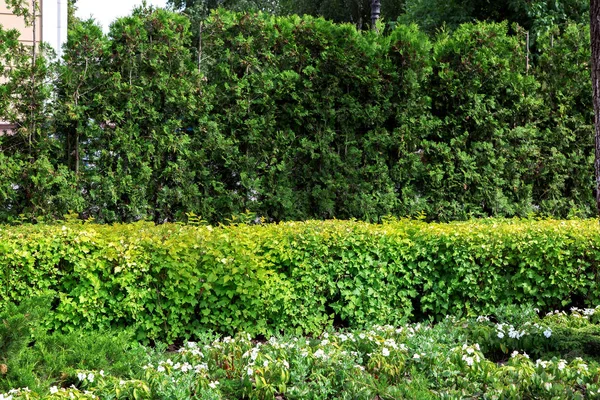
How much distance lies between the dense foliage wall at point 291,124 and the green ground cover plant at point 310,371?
259 cm

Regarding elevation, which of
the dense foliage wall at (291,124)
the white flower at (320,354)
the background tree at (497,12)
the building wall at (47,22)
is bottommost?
the white flower at (320,354)

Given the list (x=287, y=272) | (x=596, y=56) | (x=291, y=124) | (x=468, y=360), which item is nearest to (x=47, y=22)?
(x=291, y=124)

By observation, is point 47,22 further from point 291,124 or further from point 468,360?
point 468,360

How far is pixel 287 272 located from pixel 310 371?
1.47 metres

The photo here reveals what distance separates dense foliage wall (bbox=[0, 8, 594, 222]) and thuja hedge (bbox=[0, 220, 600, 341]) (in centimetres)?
127

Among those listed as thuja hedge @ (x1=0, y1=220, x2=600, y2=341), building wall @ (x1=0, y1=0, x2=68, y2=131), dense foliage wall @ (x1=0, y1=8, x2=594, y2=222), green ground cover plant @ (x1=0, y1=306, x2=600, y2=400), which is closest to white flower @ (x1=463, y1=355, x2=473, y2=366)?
green ground cover plant @ (x1=0, y1=306, x2=600, y2=400)

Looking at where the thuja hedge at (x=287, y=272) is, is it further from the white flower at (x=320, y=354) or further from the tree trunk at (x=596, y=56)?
the tree trunk at (x=596, y=56)

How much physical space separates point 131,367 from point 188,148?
3.32 meters

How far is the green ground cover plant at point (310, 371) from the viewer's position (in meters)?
3.76

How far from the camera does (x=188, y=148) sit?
7.04 m

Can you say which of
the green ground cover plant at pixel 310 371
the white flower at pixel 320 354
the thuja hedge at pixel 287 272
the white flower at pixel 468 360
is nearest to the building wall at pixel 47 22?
the thuja hedge at pixel 287 272

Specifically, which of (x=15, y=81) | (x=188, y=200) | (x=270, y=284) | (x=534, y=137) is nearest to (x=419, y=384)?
(x=270, y=284)

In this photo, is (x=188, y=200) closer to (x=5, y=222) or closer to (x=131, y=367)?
(x=5, y=222)

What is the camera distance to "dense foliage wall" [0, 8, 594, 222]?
6.64 meters
